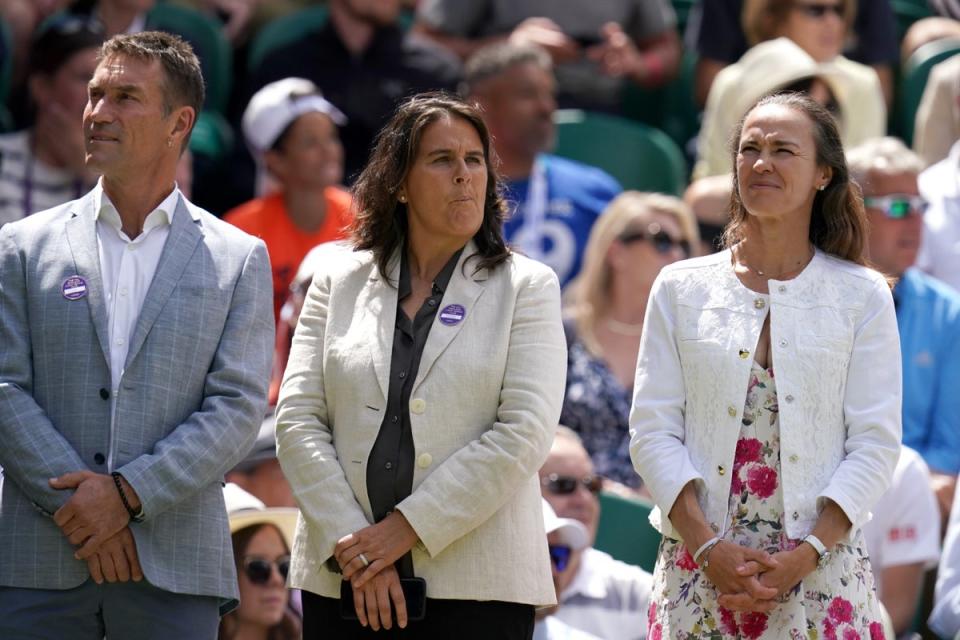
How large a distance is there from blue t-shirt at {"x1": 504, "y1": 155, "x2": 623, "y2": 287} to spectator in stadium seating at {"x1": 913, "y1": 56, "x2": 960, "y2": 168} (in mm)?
1572

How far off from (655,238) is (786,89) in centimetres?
109

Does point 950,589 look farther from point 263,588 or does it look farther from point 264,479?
point 264,479

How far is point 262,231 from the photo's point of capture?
739 cm

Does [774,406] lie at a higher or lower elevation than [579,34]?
lower

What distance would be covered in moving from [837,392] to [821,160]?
22.3 inches

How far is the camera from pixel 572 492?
571 centimetres

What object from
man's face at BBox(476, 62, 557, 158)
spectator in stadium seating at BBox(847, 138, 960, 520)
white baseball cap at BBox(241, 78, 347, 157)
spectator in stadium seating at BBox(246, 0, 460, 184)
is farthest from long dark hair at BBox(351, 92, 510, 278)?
spectator in stadium seating at BBox(246, 0, 460, 184)

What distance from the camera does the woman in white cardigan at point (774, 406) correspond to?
399 cm

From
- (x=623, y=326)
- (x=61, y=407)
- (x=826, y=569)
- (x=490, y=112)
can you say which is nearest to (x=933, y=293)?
(x=623, y=326)

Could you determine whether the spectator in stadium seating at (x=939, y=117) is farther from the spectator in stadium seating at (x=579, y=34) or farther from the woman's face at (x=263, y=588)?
the woman's face at (x=263, y=588)

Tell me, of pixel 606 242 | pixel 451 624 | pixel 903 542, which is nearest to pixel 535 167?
pixel 606 242

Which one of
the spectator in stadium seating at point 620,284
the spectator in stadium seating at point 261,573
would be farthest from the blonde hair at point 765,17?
the spectator in stadium seating at point 261,573

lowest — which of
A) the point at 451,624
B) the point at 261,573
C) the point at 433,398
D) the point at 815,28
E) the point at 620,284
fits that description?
the point at 261,573

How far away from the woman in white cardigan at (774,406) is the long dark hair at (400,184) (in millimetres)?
455
